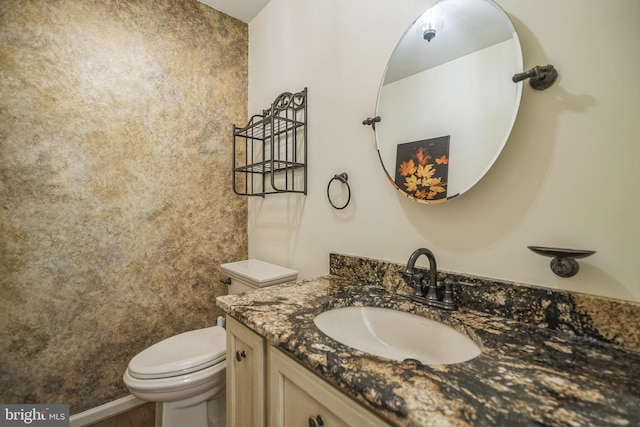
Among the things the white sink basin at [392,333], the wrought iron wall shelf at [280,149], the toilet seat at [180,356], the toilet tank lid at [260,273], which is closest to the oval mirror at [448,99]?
the white sink basin at [392,333]

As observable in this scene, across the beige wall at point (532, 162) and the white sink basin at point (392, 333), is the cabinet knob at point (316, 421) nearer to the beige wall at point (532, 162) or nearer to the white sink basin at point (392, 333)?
the white sink basin at point (392, 333)

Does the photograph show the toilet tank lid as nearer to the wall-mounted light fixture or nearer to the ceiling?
the wall-mounted light fixture

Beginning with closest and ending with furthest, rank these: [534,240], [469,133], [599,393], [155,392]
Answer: [599,393]
[534,240]
[469,133]
[155,392]

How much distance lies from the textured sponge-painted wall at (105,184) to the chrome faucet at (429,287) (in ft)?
4.78

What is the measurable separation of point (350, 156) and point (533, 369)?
3.23 ft

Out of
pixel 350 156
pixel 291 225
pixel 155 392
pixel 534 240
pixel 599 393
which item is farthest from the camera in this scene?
pixel 291 225

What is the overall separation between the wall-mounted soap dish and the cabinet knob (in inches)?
26.2

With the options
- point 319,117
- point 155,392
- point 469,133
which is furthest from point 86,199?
point 469,133

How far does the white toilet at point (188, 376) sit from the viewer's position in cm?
116

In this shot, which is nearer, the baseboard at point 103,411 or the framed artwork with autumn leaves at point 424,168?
the framed artwork with autumn leaves at point 424,168

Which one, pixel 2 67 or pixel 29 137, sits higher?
pixel 2 67

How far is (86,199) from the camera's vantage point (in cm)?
146

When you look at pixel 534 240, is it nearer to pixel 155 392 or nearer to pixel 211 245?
pixel 155 392

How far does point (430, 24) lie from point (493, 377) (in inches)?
A: 42.9
